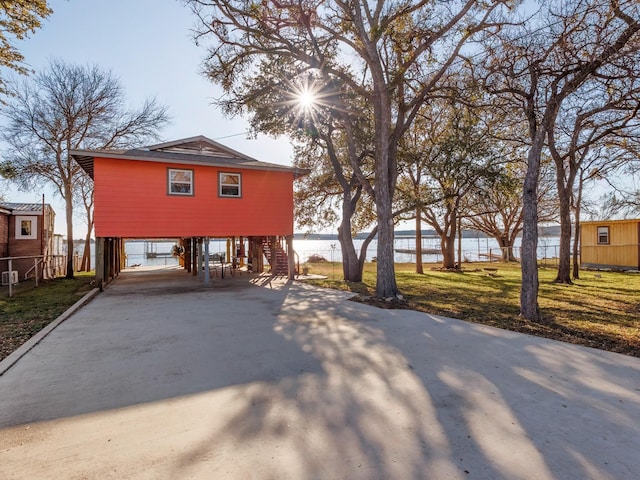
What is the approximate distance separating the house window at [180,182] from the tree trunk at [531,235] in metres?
9.76

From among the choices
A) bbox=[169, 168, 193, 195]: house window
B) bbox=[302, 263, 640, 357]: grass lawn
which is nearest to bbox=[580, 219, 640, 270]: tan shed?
bbox=[302, 263, 640, 357]: grass lawn

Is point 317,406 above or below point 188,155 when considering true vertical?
below

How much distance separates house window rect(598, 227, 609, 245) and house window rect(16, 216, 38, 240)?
95.5 feet

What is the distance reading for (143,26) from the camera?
31.9ft

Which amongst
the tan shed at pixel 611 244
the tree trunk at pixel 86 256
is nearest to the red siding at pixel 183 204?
the tree trunk at pixel 86 256

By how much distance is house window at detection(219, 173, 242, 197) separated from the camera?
12328mm

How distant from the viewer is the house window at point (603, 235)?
20395 mm

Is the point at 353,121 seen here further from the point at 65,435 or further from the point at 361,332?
the point at 65,435

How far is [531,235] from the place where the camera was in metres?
6.88

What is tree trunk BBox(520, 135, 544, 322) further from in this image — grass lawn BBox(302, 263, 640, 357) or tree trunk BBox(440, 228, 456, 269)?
tree trunk BBox(440, 228, 456, 269)

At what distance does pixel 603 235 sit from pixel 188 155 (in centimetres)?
2289

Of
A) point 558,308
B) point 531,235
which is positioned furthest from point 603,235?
point 531,235

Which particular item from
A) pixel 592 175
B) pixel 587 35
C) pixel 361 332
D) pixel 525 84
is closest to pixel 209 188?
pixel 361 332

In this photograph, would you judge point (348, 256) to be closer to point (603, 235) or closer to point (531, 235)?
point (531, 235)
